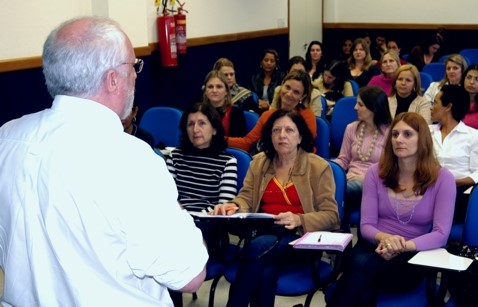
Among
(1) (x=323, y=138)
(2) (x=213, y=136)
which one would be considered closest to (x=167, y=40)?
(1) (x=323, y=138)

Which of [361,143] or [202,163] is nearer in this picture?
[202,163]

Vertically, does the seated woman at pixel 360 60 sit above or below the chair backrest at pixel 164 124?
above

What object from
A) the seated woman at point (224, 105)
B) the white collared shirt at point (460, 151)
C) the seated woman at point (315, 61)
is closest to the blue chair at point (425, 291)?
the white collared shirt at point (460, 151)

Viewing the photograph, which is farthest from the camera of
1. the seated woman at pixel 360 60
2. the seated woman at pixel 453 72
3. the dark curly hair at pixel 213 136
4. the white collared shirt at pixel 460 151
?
the seated woman at pixel 360 60

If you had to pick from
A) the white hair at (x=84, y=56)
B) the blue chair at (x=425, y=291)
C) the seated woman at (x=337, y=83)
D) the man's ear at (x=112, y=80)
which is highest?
the white hair at (x=84, y=56)

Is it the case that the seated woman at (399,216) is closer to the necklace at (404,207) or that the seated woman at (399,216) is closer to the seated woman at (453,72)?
the necklace at (404,207)

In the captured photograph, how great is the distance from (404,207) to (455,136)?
1.22 metres

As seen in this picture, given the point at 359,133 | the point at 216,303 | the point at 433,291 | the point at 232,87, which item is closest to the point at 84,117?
the point at 433,291

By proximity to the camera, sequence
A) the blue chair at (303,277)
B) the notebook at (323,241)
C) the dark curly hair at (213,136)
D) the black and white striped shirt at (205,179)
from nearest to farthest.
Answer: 1. the notebook at (323,241)
2. the blue chair at (303,277)
3. the black and white striped shirt at (205,179)
4. the dark curly hair at (213,136)

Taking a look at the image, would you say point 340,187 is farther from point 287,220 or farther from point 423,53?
point 423,53

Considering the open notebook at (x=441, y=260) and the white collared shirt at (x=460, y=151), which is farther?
the white collared shirt at (x=460, y=151)

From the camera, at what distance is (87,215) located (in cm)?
158

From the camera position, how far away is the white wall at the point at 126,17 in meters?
5.07

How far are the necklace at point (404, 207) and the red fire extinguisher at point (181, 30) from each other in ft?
14.2
